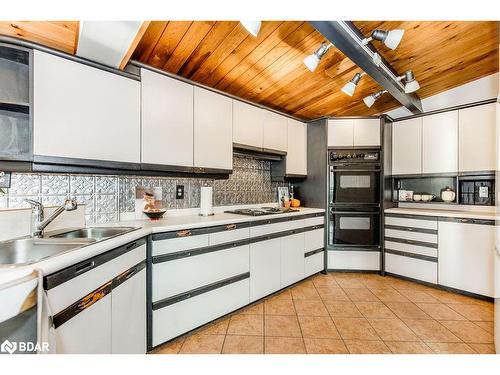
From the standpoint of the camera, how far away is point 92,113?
1604mm

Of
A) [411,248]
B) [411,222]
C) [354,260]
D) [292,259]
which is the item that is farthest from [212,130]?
[411,248]

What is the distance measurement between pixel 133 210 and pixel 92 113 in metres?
0.89

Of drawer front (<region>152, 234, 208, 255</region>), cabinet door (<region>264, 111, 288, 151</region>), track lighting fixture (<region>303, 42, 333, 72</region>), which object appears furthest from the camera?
cabinet door (<region>264, 111, 288, 151</region>)

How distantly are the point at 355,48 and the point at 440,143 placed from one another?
2.12 m

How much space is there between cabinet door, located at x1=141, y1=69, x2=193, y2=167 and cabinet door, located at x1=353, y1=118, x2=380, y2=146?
2288 millimetres

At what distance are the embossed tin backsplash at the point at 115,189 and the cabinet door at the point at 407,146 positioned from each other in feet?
6.48

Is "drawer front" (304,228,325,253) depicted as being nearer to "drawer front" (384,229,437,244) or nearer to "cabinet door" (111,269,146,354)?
"drawer front" (384,229,437,244)

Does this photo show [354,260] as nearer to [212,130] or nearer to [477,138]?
[477,138]

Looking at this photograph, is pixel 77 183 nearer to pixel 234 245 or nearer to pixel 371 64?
pixel 234 245

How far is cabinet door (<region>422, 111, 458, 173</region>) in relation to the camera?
9.53 feet

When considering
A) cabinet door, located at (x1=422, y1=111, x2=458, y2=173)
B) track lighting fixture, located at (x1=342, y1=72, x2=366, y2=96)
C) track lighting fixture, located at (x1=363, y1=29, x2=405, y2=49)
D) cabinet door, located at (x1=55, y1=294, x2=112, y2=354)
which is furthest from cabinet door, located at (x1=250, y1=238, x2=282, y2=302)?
cabinet door, located at (x1=422, y1=111, x2=458, y2=173)

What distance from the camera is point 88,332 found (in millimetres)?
1123

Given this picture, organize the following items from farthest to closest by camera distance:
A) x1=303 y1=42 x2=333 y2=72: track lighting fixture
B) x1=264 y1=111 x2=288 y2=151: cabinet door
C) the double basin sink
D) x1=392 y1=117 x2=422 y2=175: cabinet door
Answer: x1=392 y1=117 x2=422 y2=175: cabinet door < x1=264 y1=111 x2=288 y2=151: cabinet door < x1=303 y1=42 x2=333 y2=72: track lighting fixture < the double basin sink
